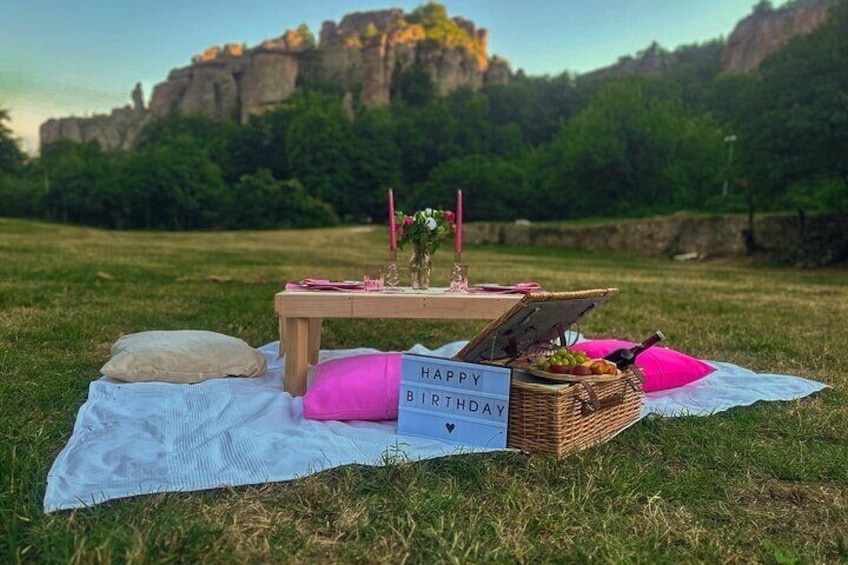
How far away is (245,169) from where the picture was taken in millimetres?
63875

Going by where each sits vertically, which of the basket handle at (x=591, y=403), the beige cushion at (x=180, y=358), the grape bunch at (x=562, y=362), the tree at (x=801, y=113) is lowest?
the beige cushion at (x=180, y=358)

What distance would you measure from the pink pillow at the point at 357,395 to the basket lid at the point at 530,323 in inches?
17.7

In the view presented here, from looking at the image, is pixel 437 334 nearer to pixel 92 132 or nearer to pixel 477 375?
pixel 477 375

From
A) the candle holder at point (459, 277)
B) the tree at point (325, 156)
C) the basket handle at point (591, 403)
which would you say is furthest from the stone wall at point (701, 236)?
the tree at point (325, 156)

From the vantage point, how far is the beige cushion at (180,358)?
13.3 feet

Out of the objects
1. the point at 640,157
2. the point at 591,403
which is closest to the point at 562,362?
the point at 591,403

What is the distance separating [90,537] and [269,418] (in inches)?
57.2

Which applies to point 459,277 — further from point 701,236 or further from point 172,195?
point 172,195

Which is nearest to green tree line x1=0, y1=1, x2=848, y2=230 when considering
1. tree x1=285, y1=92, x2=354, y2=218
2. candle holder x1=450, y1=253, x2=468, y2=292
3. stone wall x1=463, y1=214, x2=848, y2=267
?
tree x1=285, y1=92, x2=354, y2=218

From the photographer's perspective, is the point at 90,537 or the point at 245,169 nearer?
the point at 90,537

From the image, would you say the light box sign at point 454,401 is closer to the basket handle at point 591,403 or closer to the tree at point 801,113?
the basket handle at point 591,403

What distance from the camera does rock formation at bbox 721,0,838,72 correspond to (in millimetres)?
74062

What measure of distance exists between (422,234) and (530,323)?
120cm

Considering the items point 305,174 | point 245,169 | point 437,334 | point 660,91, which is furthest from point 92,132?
point 437,334
